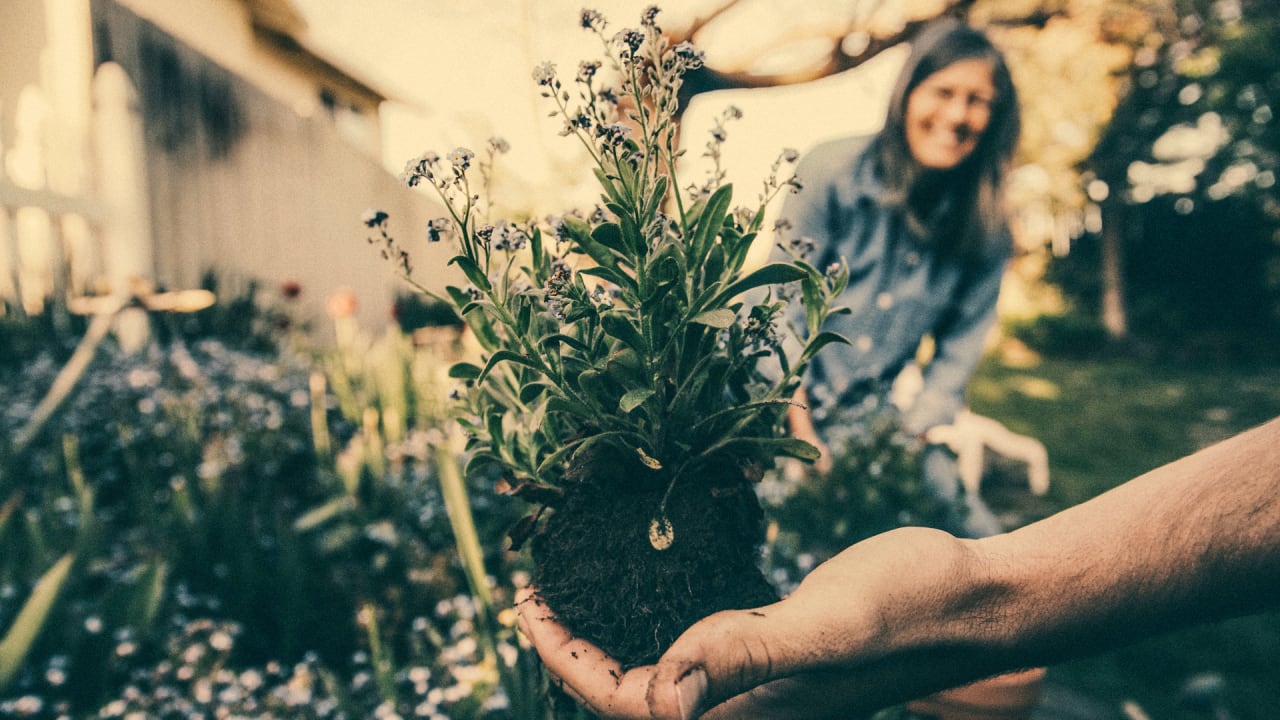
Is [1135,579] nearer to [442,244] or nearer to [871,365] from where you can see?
[442,244]

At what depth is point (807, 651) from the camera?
74 centimetres

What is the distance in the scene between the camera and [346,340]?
12.5 feet

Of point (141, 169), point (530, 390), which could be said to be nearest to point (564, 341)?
point (530, 390)

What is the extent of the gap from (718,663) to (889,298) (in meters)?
1.82

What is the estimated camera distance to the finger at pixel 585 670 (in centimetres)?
75

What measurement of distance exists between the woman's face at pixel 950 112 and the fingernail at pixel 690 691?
6.48 ft

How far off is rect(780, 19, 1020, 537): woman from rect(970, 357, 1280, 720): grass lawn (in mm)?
997

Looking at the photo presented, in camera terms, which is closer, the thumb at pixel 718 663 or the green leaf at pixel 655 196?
the thumb at pixel 718 663

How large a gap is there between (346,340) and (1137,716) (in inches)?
143

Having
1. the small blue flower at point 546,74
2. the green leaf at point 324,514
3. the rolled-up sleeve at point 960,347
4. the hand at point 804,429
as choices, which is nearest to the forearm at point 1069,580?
the small blue flower at point 546,74

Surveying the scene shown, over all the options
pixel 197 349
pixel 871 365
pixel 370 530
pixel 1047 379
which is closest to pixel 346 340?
pixel 197 349

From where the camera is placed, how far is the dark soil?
0.83 m

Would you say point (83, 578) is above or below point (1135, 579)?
below

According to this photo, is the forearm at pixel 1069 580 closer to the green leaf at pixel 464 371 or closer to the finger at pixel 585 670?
the finger at pixel 585 670
